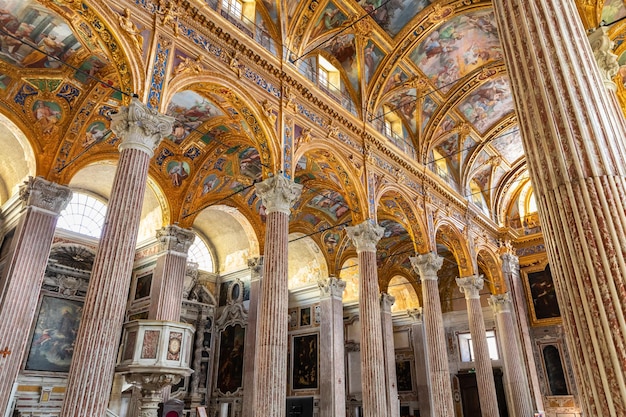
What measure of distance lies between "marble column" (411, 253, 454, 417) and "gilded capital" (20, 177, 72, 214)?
10864 millimetres

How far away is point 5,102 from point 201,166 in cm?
536

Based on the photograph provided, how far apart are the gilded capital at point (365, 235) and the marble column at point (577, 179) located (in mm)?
8607

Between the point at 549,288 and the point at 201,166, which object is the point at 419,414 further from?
the point at 201,166

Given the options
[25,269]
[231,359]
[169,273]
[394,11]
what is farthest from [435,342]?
[25,269]

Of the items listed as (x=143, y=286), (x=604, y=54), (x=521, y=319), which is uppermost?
(x=604, y=54)

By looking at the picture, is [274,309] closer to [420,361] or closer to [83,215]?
[83,215]

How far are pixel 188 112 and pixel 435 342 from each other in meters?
10.2

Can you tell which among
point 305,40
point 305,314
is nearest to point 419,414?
point 305,314

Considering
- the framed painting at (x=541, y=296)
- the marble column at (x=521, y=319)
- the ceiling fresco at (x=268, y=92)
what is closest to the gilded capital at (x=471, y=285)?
the marble column at (x=521, y=319)

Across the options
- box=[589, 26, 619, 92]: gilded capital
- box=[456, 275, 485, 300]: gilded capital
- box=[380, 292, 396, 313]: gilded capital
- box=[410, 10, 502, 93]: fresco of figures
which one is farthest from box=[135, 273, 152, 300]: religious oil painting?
box=[589, 26, 619, 92]: gilded capital

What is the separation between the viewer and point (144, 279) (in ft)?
51.1

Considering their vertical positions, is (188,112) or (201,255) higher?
(188,112)

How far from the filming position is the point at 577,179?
340cm

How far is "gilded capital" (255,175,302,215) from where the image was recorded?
10.1 meters
